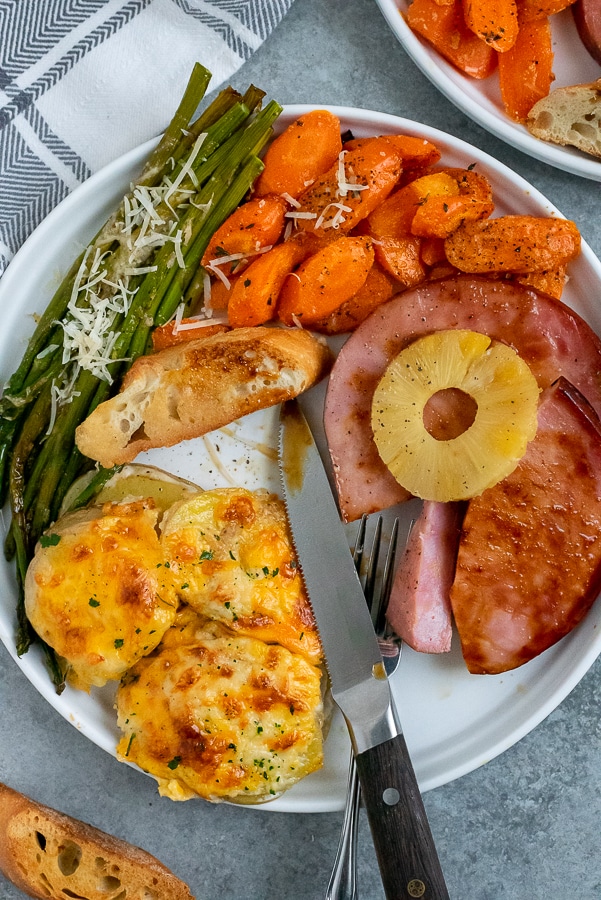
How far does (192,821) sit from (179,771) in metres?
0.58

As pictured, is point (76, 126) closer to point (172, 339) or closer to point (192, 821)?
point (172, 339)

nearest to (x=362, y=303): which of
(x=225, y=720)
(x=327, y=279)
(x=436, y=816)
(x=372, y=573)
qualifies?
(x=327, y=279)

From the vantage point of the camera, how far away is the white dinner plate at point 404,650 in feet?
9.83

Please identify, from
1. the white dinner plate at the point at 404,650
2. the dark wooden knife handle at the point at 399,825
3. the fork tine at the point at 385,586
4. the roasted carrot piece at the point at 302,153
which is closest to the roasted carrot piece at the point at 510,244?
the white dinner plate at the point at 404,650

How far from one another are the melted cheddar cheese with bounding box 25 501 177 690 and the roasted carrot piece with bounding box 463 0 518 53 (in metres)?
2.33

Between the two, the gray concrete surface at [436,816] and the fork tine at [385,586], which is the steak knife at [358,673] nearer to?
the fork tine at [385,586]

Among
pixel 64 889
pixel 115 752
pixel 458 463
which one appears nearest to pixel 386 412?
pixel 458 463

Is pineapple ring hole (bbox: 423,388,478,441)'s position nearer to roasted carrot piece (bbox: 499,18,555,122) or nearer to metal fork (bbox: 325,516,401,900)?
metal fork (bbox: 325,516,401,900)

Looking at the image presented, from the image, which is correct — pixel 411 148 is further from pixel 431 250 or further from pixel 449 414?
pixel 449 414

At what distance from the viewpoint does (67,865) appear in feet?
9.98

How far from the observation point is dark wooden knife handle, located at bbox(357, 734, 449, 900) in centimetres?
270

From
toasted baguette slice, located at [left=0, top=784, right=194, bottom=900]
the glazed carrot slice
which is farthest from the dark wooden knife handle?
the glazed carrot slice

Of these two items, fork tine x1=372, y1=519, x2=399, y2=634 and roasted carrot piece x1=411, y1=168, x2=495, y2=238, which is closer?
roasted carrot piece x1=411, y1=168, x2=495, y2=238

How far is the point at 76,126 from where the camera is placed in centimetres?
322
